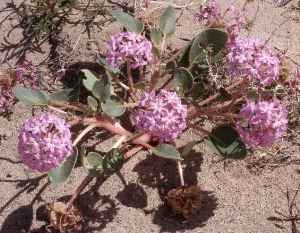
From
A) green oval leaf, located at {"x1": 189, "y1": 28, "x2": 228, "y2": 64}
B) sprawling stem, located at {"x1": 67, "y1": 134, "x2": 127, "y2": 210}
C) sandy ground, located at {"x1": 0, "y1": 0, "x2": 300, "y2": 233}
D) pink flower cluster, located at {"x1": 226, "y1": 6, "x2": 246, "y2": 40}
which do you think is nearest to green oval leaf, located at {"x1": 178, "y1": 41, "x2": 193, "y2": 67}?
green oval leaf, located at {"x1": 189, "y1": 28, "x2": 228, "y2": 64}

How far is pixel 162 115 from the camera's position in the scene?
225 cm

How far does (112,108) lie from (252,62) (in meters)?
0.57

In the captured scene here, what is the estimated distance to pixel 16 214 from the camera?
99.8 inches

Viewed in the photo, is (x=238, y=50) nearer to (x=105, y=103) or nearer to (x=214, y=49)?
(x=214, y=49)

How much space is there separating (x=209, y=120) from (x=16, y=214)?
95cm

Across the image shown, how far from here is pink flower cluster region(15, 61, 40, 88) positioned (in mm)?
2887

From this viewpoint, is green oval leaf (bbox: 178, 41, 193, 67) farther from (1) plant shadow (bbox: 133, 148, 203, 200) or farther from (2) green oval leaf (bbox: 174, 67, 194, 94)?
(1) plant shadow (bbox: 133, 148, 203, 200)

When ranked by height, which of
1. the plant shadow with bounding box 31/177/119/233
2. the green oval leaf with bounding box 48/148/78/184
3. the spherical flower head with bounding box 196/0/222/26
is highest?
the spherical flower head with bounding box 196/0/222/26

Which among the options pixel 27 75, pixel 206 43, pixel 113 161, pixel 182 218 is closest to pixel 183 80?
pixel 206 43

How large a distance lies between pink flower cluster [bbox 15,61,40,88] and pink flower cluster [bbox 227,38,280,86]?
1.01m

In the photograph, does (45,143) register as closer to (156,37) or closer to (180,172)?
(180,172)

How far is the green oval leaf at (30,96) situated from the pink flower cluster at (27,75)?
53cm

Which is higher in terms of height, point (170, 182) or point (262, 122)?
point (262, 122)

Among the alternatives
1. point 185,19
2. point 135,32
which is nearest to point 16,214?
point 135,32
